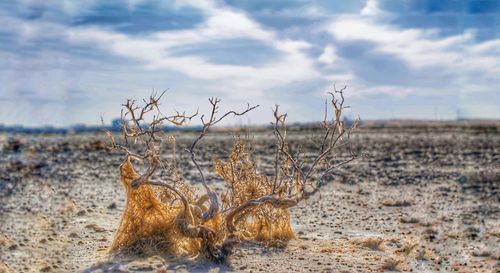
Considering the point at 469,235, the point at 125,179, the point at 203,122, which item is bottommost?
the point at 469,235

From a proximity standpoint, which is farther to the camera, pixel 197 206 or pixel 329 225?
pixel 329 225

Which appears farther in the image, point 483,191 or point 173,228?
point 483,191

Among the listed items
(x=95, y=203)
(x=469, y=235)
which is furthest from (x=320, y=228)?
(x=95, y=203)

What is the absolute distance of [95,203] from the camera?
1524 centimetres

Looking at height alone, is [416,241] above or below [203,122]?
below

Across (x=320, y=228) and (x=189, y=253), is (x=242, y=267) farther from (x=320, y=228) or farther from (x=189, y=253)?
(x=320, y=228)

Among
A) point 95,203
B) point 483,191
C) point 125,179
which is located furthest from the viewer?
point 483,191

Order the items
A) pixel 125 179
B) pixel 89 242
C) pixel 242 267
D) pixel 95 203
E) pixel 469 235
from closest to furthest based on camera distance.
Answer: pixel 242 267
pixel 125 179
pixel 89 242
pixel 469 235
pixel 95 203

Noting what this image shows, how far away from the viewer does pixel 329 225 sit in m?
12.6

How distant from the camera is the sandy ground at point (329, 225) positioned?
9273 mm

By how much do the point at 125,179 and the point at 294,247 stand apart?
105 inches

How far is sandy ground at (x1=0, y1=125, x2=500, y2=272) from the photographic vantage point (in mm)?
9273

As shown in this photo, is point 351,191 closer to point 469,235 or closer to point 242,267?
point 469,235

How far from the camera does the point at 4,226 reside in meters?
12.1
